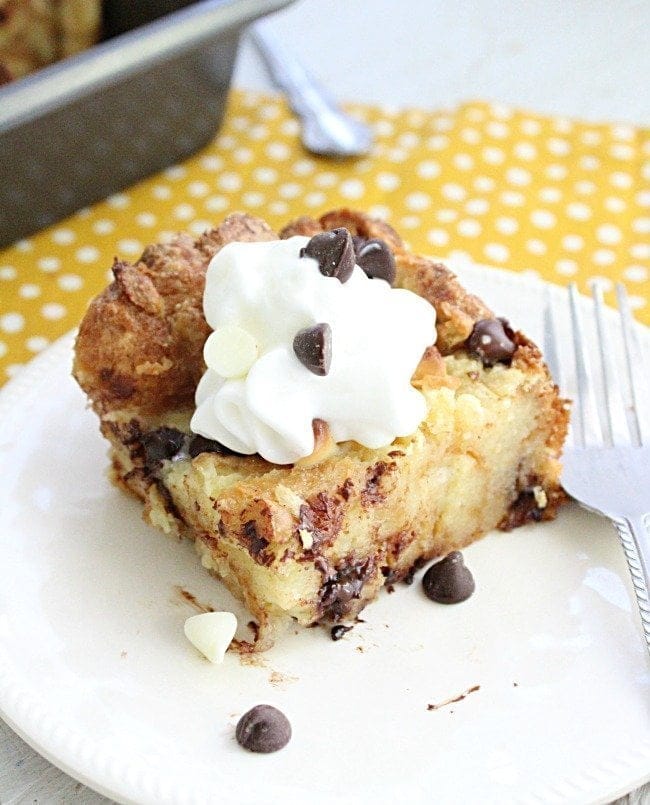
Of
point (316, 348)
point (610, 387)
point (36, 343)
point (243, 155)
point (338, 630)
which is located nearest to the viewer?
point (316, 348)

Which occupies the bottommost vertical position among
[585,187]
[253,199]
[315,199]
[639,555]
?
[585,187]

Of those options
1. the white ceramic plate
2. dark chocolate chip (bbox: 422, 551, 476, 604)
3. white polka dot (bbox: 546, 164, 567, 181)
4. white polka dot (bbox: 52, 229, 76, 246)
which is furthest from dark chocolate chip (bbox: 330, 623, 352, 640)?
white polka dot (bbox: 546, 164, 567, 181)

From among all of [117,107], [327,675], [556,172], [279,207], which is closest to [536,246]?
[556,172]

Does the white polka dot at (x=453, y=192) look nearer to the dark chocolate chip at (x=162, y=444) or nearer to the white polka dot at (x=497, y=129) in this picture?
the white polka dot at (x=497, y=129)

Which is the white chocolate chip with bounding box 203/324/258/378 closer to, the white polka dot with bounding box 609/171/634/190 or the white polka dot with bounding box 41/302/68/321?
the white polka dot with bounding box 41/302/68/321

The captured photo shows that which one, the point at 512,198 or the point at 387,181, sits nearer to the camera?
the point at 512,198

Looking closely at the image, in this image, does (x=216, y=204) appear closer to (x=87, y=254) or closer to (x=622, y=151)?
(x=87, y=254)

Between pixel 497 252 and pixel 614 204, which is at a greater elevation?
pixel 497 252
